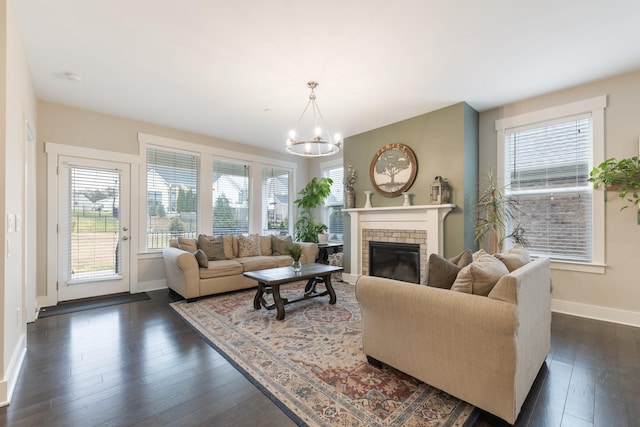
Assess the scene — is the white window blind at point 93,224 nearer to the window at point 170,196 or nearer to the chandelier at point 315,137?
the window at point 170,196

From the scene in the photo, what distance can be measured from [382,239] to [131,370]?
12.0 feet

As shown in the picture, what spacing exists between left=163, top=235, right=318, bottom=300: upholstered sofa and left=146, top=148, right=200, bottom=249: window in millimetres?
379

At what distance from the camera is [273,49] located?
264cm

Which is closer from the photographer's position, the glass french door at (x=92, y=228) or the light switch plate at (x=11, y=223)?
the light switch plate at (x=11, y=223)

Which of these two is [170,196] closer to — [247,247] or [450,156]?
[247,247]

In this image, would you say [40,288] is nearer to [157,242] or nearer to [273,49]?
[157,242]

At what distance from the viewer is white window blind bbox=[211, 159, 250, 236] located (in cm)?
552

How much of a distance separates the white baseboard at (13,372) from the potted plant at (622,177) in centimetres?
554

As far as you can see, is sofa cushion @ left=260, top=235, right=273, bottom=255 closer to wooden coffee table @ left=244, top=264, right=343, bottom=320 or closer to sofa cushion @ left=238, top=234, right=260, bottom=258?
sofa cushion @ left=238, top=234, right=260, bottom=258

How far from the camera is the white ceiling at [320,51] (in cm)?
217

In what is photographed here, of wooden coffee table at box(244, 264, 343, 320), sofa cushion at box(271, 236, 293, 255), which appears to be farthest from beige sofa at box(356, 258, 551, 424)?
sofa cushion at box(271, 236, 293, 255)

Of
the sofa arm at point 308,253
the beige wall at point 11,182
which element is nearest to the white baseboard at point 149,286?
the beige wall at point 11,182

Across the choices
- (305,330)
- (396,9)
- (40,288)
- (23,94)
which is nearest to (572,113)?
(396,9)

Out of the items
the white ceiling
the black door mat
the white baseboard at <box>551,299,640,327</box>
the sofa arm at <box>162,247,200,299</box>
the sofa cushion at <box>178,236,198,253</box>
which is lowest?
the black door mat
